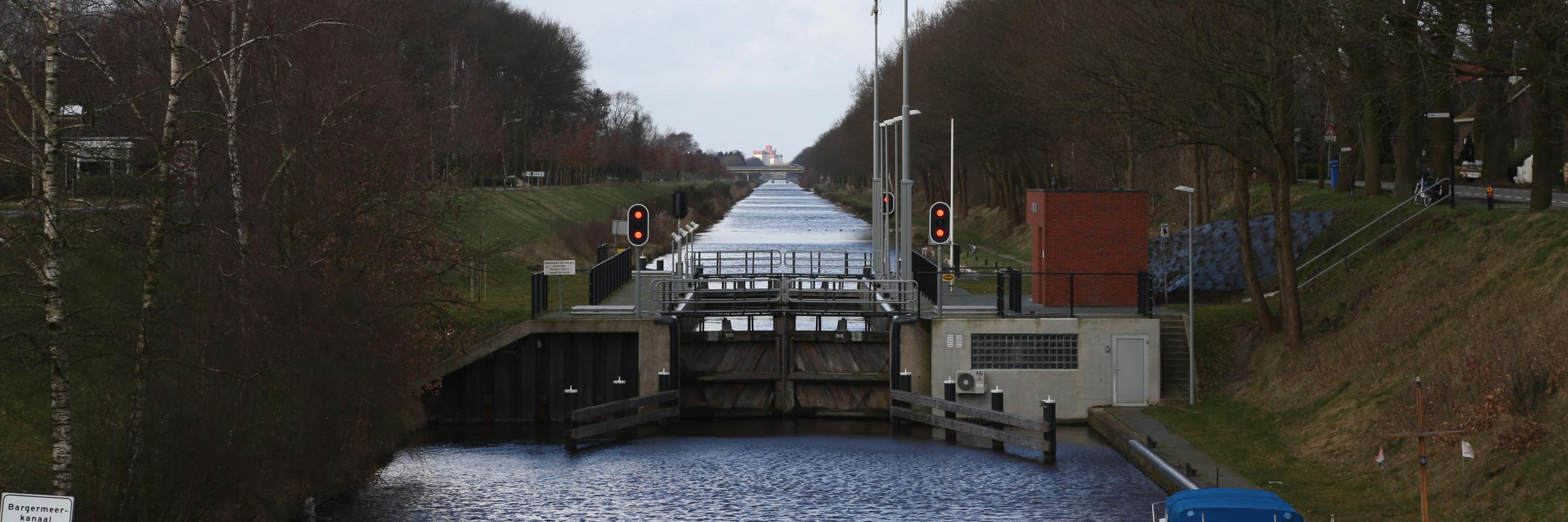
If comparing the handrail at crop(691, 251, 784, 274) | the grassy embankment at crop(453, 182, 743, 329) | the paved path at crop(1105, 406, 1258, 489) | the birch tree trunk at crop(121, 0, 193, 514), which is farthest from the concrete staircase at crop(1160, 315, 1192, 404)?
the handrail at crop(691, 251, 784, 274)

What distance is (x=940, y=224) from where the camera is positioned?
1189 inches

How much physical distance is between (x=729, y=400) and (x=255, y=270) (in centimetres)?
1400

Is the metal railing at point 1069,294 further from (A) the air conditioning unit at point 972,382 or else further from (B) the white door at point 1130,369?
(A) the air conditioning unit at point 972,382

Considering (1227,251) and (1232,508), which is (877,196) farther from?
(1232,508)

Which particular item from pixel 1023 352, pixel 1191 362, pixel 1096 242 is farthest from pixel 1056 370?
pixel 1096 242

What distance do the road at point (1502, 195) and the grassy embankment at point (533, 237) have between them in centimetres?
2045

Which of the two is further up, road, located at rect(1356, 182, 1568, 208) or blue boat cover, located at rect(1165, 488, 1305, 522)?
road, located at rect(1356, 182, 1568, 208)

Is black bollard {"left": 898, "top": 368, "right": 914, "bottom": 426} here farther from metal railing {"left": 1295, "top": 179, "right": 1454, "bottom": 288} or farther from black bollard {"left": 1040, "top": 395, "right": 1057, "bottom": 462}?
metal railing {"left": 1295, "top": 179, "right": 1454, "bottom": 288}

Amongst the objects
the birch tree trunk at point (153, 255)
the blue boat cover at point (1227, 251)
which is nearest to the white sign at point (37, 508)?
the birch tree trunk at point (153, 255)

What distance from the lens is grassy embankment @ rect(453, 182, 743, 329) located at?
35.0 metres

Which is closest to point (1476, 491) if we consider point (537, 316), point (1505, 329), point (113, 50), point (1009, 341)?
point (1505, 329)

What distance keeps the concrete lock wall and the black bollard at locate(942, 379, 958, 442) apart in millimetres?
240

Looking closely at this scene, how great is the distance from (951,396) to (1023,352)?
1762 millimetres

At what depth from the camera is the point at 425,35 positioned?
72.1 metres
